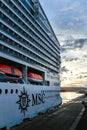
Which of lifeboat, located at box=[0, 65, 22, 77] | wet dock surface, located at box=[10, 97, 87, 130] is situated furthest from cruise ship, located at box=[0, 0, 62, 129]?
wet dock surface, located at box=[10, 97, 87, 130]

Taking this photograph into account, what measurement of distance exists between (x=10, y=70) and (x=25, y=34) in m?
9.21

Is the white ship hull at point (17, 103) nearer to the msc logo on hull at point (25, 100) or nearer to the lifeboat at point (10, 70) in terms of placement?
the msc logo on hull at point (25, 100)

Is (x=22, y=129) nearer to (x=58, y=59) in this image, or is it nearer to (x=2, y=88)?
(x=2, y=88)

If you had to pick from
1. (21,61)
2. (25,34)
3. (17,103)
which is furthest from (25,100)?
(25,34)

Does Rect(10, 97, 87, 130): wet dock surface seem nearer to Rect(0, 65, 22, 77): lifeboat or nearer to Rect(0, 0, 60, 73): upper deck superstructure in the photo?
Rect(0, 65, 22, 77): lifeboat

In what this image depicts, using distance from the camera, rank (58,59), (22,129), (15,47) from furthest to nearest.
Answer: (58,59)
(15,47)
(22,129)

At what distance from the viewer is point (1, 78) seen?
99.6ft

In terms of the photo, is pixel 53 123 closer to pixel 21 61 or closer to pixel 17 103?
pixel 17 103

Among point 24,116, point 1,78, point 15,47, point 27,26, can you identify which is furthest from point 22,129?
point 27,26

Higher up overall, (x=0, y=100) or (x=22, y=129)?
(x=0, y=100)

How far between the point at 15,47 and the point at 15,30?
2.29m

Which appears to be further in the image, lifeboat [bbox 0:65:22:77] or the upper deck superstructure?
the upper deck superstructure

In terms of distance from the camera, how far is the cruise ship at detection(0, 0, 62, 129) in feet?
101

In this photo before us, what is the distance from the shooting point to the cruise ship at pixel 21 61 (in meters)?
30.7
